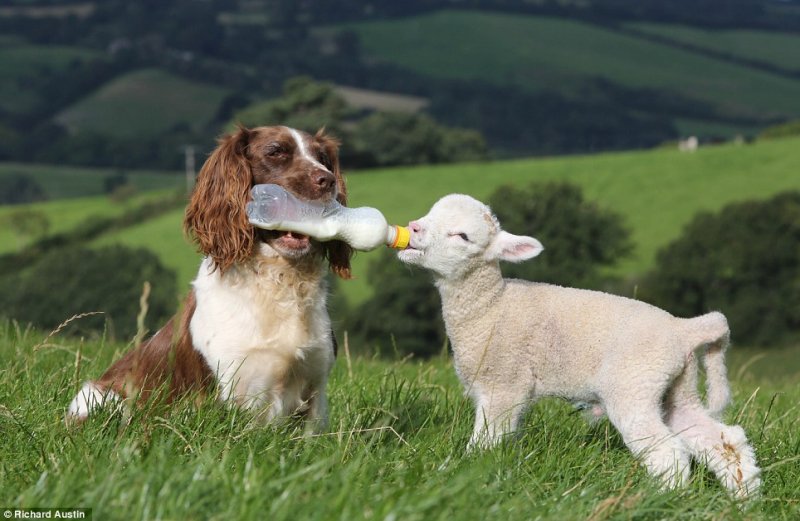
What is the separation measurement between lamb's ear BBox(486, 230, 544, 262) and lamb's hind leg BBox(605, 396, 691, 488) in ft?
2.83

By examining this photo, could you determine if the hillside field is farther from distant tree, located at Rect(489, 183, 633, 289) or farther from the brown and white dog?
the brown and white dog

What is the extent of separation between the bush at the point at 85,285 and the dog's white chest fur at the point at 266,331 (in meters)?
53.3

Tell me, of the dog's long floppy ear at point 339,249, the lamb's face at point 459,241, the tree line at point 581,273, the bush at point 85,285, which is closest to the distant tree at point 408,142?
the tree line at point 581,273

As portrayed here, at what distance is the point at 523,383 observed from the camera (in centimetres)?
539

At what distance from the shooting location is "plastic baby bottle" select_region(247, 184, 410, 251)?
5559mm

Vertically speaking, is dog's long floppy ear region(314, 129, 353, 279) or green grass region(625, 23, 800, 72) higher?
dog's long floppy ear region(314, 129, 353, 279)

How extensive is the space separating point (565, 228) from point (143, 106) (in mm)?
101037

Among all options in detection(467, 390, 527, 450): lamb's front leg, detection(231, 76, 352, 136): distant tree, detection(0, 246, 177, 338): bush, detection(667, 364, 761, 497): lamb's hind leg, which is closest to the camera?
Answer: detection(667, 364, 761, 497): lamb's hind leg

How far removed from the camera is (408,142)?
108188mm

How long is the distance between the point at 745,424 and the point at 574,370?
1.63 meters

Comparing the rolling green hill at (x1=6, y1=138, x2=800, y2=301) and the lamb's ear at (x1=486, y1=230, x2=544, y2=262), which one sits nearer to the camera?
the lamb's ear at (x1=486, y1=230, x2=544, y2=262)

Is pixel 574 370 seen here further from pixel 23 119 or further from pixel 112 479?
pixel 23 119

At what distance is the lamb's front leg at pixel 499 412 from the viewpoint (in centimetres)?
527

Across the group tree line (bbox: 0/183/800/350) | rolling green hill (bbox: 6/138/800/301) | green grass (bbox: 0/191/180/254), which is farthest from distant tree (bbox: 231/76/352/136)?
tree line (bbox: 0/183/800/350)
